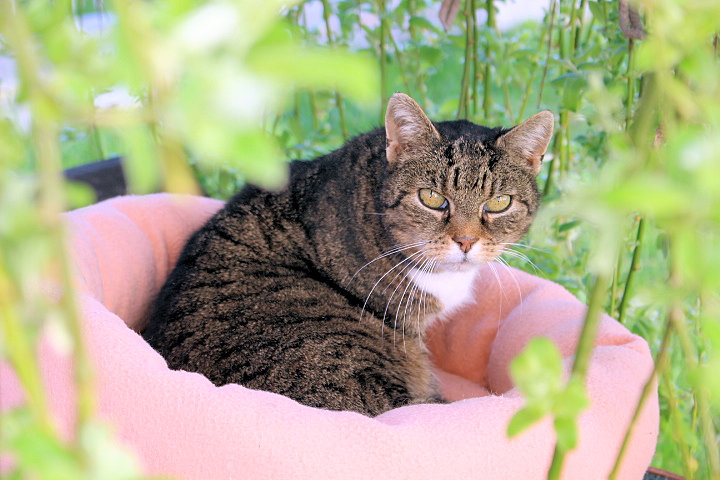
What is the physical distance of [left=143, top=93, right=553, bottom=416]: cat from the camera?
56.9 inches

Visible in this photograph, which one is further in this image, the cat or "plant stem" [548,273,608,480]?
the cat

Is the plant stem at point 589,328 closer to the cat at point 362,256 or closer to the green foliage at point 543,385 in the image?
the green foliage at point 543,385

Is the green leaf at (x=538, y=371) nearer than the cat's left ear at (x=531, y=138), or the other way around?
the green leaf at (x=538, y=371)

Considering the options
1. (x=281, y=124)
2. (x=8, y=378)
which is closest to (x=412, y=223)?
(x=8, y=378)

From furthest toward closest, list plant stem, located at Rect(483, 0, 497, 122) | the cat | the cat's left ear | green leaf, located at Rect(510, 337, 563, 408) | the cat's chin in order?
plant stem, located at Rect(483, 0, 497, 122), the cat's chin, the cat's left ear, the cat, green leaf, located at Rect(510, 337, 563, 408)

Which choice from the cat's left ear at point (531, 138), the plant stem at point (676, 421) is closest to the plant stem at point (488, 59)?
the cat's left ear at point (531, 138)

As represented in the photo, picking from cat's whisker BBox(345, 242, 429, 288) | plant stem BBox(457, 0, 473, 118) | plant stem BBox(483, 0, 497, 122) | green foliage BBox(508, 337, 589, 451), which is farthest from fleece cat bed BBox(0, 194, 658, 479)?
plant stem BBox(483, 0, 497, 122)

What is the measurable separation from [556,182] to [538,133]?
0.61 m

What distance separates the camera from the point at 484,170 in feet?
5.26

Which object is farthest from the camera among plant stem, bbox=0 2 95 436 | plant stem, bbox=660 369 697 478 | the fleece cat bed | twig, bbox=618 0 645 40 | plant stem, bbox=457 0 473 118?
plant stem, bbox=457 0 473 118

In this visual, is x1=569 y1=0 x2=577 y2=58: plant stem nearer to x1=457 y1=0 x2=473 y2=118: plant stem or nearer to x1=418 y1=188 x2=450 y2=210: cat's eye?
x1=457 y1=0 x2=473 y2=118: plant stem

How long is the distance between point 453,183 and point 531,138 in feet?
0.72

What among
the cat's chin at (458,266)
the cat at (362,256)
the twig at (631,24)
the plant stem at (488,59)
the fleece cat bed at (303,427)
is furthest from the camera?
the plant stem at (488,59)

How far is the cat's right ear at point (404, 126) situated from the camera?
5.13ft
